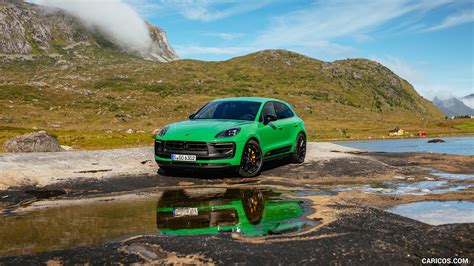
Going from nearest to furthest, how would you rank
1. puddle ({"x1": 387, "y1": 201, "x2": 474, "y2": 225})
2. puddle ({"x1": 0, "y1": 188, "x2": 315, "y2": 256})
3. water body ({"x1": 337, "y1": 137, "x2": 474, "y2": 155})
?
puddle ({"x1": 0, "y1": 188, "x2": 315, "y2": 256}) → puddle ({"x1": 387, "y1": 201, "x2": 474, "y2": 225}) → water body ({"x1": 337, "y1": 137, "x2": 474, "y2": 155})

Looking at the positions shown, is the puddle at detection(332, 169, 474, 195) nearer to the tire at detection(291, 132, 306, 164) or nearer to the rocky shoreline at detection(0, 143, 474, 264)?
the rocky shoreline at detection(0, 143, 474, 264)

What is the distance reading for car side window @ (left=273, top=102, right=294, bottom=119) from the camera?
12488mm

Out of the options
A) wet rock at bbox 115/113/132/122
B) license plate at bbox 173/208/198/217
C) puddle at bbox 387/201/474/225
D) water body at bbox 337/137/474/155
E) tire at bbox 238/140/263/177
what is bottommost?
water body at bbox 337/137/474/155

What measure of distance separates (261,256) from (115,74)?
125441mm

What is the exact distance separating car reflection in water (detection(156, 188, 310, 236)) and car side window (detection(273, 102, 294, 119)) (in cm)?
416

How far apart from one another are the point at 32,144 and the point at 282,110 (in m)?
14.6

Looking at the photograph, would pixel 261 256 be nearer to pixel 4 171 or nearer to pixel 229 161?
pixel 229 161

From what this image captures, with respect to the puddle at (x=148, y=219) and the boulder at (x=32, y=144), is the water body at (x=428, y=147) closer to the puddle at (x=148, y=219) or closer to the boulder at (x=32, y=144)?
the puddle at (x=148, y=219)

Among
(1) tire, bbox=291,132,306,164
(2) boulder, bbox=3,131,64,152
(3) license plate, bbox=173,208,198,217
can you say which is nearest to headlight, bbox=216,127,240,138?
(3) license plate, bbox=173,208,198,217

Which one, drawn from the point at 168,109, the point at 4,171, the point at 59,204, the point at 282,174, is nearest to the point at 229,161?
the point at 282,174

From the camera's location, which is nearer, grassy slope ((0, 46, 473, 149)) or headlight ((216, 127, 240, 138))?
headlight ((216, 127, 240, 138))

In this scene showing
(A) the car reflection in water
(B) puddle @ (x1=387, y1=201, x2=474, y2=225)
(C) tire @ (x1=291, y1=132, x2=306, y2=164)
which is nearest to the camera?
(A) the car reflection in water

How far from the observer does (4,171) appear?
32.5 feet

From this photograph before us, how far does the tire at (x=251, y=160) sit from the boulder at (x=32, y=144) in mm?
14481
